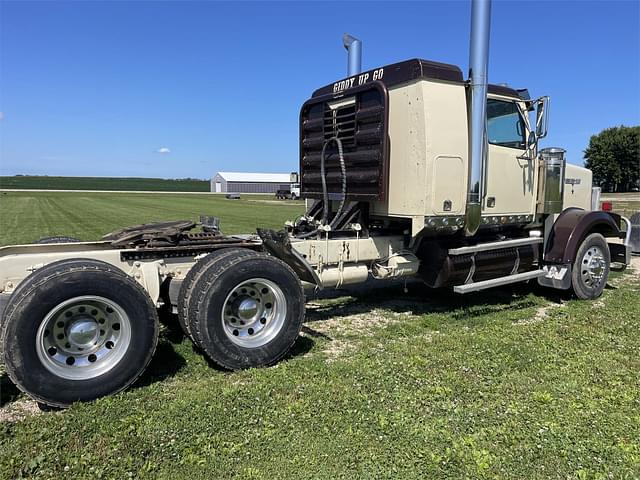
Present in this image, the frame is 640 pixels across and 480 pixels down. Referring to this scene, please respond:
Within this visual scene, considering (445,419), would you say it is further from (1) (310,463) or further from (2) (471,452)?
(1) (310,463)

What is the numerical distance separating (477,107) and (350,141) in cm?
158

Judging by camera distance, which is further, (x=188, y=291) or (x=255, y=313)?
(x=255, y=313)

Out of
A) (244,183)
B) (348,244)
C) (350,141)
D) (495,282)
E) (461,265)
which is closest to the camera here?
(348,244)

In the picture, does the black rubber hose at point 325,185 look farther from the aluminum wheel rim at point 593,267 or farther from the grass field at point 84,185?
the grass field at point 84,185

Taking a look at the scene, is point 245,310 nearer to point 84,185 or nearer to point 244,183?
point 84,185

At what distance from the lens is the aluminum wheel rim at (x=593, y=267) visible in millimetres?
7492

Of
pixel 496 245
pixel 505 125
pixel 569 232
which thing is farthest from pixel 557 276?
pixel 505 125

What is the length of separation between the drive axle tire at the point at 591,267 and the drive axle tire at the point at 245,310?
4.76 metres

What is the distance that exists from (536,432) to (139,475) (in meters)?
2.65

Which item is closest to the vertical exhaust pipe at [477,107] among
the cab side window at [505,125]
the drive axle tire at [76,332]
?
the cab side window at [505,125]

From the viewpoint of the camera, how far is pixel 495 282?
6.60 metres

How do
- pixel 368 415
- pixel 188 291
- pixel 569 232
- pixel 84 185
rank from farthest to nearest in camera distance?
pixel 84 185 → pixel 569 232 → pixel 188 291 → pixel 368 415

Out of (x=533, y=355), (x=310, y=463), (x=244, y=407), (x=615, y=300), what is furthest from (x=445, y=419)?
(x=615, y=300)

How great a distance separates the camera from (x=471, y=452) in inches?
126
